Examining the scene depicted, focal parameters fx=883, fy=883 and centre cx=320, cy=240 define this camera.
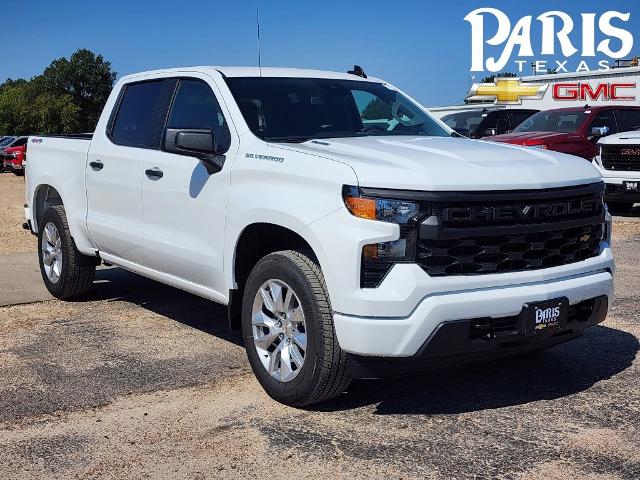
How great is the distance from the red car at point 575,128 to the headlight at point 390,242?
10807 mm

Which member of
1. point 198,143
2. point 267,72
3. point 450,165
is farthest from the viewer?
point 267,72

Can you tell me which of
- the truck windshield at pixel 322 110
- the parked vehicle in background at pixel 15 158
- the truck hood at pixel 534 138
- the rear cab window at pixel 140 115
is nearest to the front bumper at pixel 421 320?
the truck windshield at pixel 322 110

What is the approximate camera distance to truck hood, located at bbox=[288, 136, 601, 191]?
4203 millimetres

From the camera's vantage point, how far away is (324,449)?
4066mm

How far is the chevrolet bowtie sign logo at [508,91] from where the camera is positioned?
2789 cm

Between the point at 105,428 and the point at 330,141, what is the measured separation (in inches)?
79.1

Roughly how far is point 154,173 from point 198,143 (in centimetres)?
81

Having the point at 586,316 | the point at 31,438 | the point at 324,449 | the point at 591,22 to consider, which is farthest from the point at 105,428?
the point at 591,22

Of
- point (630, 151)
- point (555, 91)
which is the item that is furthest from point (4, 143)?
point (630, 151)

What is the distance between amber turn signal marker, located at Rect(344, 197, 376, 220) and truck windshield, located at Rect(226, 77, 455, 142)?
114cm

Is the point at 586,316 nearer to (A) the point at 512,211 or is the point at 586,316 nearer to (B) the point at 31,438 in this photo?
(A) the point at 512,211

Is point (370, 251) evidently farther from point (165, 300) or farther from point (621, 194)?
point (621, 194)

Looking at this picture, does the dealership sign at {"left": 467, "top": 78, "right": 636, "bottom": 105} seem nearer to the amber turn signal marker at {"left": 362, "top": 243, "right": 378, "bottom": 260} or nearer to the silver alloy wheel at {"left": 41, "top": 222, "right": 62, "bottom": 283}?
the silver alloy wheel at {"left": 41, "top": 222, "right": 62, "bottom": 283}

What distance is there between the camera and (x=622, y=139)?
14.0 metres
